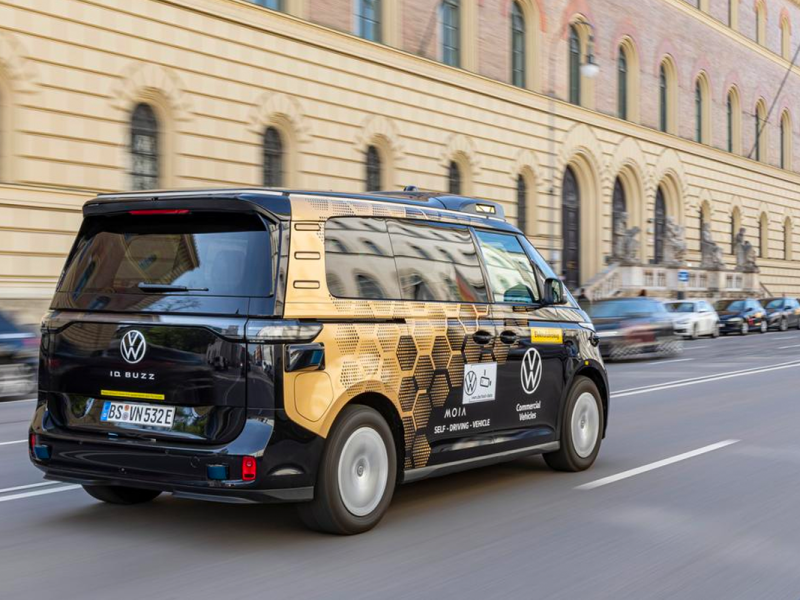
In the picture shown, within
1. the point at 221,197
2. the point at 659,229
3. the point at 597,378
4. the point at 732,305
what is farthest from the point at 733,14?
the point at 221,197

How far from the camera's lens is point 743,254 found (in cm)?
5362

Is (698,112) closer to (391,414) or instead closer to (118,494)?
(391,414)

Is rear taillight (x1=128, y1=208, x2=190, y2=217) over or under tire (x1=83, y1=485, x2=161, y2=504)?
over

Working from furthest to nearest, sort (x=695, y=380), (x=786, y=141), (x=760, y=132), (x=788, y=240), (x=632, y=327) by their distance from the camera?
1. (x=786, y=141)
2. (x=788, y=240)
3. (x=760, y=132)
4. (x=632, y=327)
5. (x=695, y=380)

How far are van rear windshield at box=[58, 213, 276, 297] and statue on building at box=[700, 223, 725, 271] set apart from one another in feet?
151

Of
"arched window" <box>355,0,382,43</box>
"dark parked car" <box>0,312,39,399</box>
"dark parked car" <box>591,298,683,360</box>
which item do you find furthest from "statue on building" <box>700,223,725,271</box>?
"dark parked car" <box>0,312,39,399</box>

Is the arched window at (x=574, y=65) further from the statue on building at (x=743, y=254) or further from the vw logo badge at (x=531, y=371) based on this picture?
the vw logo badge at (x=531, y=371)

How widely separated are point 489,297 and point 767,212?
181 feet

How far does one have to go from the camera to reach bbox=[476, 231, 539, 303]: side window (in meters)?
7.20

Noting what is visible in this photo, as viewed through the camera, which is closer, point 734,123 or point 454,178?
point 454,178

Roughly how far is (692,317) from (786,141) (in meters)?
31.8

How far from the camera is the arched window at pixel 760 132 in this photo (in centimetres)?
5788

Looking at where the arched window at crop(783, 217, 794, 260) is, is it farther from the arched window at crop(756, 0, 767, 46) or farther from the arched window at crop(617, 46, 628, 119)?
the arched window at crop(617, 46, 628, 119)

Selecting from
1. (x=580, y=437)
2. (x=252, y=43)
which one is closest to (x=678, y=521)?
(x=580, y=437)
